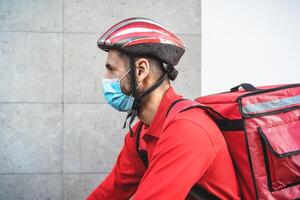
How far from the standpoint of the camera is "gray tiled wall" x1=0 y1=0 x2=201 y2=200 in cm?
275

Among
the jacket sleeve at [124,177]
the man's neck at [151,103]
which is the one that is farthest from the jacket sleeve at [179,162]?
the jacket sleeve at [124,177]

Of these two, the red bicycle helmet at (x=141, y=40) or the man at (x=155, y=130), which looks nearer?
the man at (x=155, y=130)

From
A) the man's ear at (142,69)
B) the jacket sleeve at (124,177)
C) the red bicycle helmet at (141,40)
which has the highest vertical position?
the red bicycle helmet at (141,40)

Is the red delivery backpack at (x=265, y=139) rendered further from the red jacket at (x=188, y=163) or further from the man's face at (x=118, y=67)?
the man's face at (x=118, y=67)

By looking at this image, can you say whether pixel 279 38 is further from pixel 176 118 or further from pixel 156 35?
pixel 176 118

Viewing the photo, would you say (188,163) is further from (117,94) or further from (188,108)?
(117,94)

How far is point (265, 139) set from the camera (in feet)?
3.71

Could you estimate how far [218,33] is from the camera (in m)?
2.80

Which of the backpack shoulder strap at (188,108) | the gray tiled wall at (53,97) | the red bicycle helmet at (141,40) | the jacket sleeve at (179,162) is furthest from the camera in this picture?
the gray tiled wall at (53,97)

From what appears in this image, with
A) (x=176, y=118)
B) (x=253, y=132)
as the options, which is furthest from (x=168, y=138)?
(x=253, y=132)

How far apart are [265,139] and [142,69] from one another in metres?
0.62

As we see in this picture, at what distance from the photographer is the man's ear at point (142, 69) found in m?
1.48

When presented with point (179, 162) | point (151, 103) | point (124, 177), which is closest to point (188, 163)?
point (179, 162)

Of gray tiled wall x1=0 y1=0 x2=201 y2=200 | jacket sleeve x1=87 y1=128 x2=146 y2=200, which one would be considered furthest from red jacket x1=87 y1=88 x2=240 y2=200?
gray tiled wall x1=0 y1=0 x2=201 y2=200
